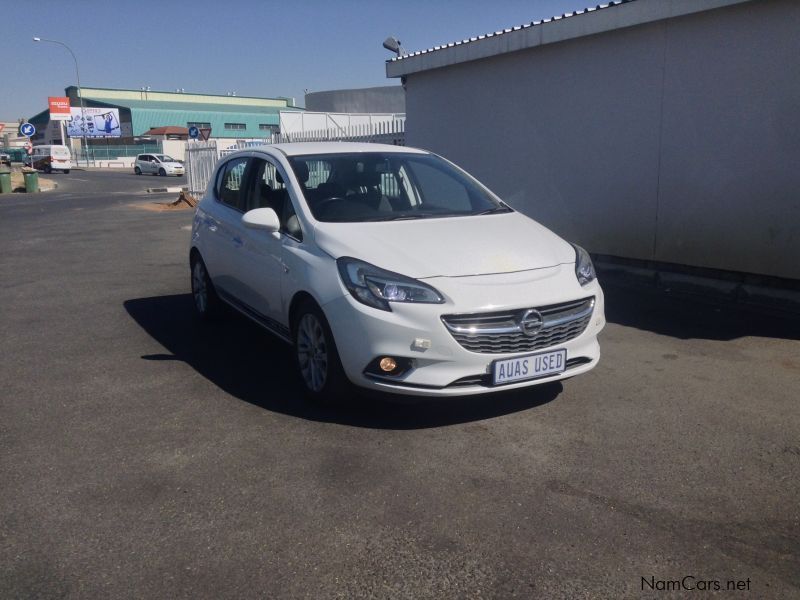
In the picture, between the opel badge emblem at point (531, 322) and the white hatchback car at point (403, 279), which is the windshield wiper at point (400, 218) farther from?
the opel badge emblem at point (531, 322)

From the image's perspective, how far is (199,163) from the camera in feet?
73.3

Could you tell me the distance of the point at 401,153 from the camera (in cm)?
620

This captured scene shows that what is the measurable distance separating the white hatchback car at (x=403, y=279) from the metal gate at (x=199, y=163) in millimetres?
16039

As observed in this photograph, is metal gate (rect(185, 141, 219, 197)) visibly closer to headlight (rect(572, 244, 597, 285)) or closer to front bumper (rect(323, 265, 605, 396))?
headlight (rect(572, 244, 597, 285))

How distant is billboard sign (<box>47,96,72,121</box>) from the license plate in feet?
230

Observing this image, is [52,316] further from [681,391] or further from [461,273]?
[681,391]

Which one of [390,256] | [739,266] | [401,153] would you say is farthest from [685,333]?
[390,256]

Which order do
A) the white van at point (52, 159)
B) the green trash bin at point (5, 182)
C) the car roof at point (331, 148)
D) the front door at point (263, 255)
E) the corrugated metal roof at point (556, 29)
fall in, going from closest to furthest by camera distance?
the front door at point (263, 255) → the car roof at point (331, 148) → the corrugated metal roof at point (556, 29) → the green trash bin at point (5, 182) → the white van at point (52, 159)

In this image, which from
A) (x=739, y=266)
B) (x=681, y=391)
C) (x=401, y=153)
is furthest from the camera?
(x=739, y=266)

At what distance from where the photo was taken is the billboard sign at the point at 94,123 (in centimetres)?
7450

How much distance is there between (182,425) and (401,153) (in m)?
2.86

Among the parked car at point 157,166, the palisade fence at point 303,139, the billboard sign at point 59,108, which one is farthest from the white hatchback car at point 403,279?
the billboard sign at point 59,108

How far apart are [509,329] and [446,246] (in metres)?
0.73

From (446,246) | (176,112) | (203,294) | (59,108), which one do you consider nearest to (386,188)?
(446,246)
